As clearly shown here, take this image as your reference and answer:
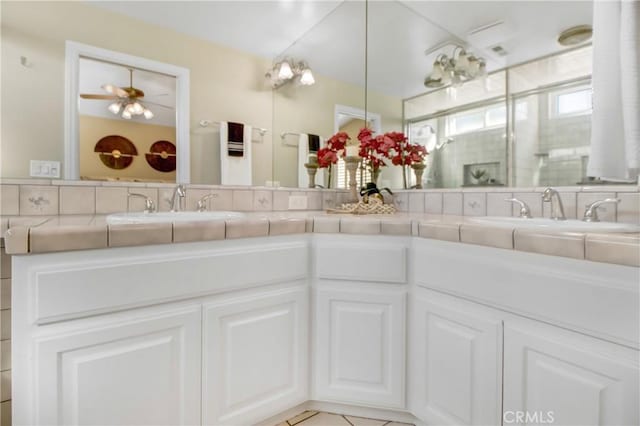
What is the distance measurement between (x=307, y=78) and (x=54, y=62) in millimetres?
1398

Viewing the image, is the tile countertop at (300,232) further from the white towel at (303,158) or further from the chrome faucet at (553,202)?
the white towel at (303,158)

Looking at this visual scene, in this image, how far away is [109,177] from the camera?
1362 mm

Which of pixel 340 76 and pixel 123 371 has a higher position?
pixel 340 76

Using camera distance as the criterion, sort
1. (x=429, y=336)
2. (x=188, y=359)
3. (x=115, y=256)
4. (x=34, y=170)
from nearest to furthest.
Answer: (x=115, y=256), (x=188, y=359), (x=429, y=336), (x=34, y=170)

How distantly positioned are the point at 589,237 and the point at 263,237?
92 cm

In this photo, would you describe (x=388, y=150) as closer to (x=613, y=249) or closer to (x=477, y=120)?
(x=477, y=120)

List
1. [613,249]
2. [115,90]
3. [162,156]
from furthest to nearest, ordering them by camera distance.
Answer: [162,156] < [115,90] < [613,249]

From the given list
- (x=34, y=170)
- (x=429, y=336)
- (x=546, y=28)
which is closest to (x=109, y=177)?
(x=34, y=170)

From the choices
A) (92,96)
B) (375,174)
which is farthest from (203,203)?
(375,174)

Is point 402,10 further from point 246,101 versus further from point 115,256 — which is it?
point 115,256

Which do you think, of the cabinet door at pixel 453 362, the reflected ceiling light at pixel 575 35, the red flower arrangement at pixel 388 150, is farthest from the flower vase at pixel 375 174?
the reflected ceiling light at pixel 575 35

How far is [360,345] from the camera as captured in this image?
119 cm

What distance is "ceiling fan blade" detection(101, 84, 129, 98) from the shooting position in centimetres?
140

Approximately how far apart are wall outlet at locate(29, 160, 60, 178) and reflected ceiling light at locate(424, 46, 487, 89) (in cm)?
199
